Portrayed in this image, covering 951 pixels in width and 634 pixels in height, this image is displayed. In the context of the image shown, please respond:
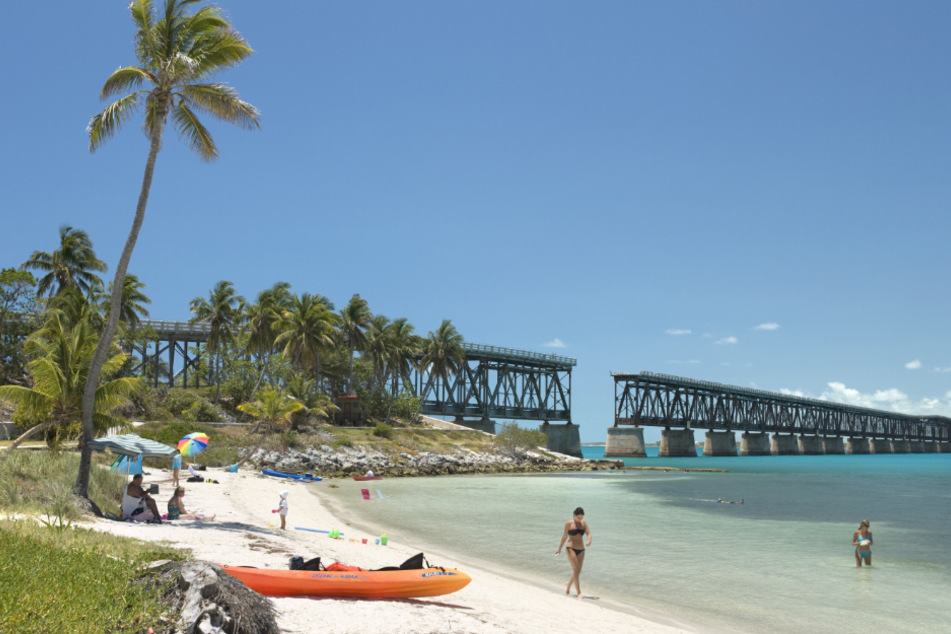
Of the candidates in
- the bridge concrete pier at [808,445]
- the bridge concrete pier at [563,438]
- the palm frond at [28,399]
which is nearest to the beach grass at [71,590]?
the palm frond at [28,399]

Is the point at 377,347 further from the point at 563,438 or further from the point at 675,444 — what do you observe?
the point at 675,444

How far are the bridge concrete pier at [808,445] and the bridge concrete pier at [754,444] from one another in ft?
A: 51.2

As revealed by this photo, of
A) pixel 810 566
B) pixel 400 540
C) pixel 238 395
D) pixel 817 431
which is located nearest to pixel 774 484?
pixel 810 566

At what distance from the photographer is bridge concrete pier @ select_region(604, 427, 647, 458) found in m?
118

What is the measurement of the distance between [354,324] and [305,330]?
1167 cm

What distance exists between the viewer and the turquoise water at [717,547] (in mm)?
13086

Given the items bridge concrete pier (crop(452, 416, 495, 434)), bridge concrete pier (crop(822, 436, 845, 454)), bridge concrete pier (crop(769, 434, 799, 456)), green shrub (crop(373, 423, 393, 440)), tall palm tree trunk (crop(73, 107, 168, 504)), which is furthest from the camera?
bridge concrete pier (crop(822, 436, 845, 454))

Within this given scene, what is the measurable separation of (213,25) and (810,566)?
71.4ft

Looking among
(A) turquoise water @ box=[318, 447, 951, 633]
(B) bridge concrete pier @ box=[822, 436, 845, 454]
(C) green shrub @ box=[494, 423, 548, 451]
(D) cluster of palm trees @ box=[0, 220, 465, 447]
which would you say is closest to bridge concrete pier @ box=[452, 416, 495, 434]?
(D) cluster of palm trees @ box=[0, 220, 465, 447]

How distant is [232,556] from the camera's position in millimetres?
11891

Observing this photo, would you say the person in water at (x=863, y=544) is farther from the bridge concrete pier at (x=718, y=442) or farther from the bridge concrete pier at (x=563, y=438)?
the bridge concrete pier at (x=718, y=442)

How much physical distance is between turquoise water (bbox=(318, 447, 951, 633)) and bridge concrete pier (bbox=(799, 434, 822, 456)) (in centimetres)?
14081

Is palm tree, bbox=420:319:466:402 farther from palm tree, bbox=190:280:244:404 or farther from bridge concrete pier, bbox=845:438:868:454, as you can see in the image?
bridge concrete pier, bbox=845:438:868:454

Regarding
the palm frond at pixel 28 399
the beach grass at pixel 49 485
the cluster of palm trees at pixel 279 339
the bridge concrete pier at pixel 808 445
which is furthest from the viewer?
the bridge concrete pier at pixel 808 445
